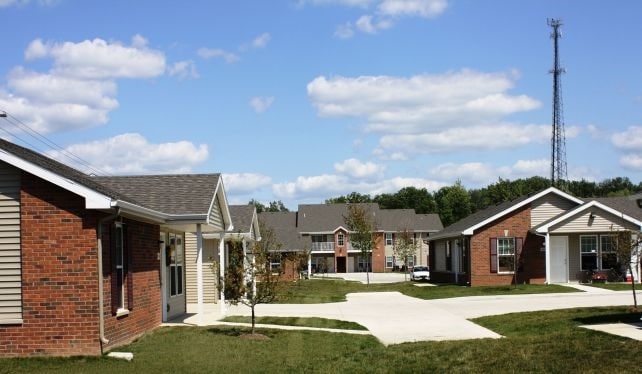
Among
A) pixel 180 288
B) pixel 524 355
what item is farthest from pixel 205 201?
pixel 524 355

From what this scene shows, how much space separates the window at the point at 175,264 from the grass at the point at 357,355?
5.61 m

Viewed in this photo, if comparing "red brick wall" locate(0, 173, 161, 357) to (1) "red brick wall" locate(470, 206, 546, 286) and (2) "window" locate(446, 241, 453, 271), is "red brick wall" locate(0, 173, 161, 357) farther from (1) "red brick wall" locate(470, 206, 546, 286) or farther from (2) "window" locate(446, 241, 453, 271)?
(2) "window" locate(446, 241, 453, 271)

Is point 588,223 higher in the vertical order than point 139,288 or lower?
higher

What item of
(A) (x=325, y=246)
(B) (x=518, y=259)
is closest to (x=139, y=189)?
(B) (x=518, y=259)

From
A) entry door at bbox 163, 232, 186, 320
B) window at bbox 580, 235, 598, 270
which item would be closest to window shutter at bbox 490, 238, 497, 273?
window at bbox 580, 235, 598, 270

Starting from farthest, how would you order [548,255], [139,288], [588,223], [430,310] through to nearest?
[548,255] < [588,223] < [430,310] < [139,288]

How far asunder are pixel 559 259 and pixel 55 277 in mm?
30001

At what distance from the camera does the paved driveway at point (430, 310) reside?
745 inches

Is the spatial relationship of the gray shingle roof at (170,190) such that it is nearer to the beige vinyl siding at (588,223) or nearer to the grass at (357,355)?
the grass at (357,355)

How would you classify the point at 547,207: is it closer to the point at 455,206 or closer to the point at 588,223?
the point at 588,223

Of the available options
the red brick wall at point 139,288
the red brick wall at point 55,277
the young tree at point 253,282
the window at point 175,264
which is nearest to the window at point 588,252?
the window at point 175,264

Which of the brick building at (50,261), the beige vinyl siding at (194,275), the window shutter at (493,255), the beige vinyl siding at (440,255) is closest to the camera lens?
the brick building at (50,261)

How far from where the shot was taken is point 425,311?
25.9 m

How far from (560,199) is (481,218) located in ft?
14.3
